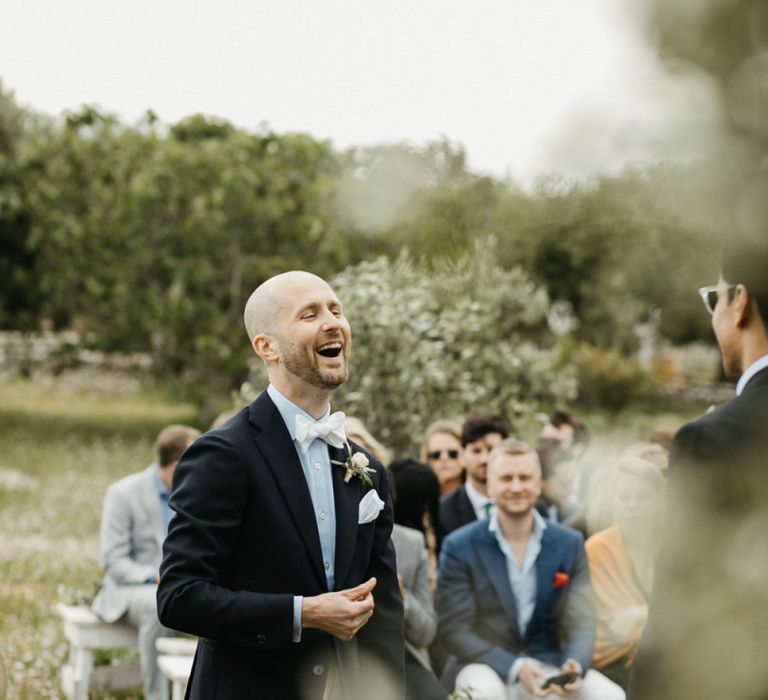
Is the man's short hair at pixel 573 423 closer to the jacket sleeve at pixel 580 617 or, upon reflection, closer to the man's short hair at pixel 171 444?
the jacket sleeve at pixel 580 617

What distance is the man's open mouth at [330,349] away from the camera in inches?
110

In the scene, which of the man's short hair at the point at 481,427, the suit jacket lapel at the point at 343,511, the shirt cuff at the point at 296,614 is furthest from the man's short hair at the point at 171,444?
the shirt cuff at the point at 296,614

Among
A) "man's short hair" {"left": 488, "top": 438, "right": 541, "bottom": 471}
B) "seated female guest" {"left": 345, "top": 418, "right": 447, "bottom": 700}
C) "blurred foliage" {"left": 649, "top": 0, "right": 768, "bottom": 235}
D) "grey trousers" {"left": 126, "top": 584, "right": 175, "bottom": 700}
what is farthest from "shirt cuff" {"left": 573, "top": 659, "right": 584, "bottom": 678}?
"blurred foliage" {"left": 649, "top": 0, "right": 768, "bottom": 235}

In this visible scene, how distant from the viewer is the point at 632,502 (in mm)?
5738

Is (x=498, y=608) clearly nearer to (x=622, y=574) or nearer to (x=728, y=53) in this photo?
(x=622, y=574)

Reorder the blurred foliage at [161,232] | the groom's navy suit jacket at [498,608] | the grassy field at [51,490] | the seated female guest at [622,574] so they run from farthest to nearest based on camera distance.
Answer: the blurred foliage at [161,232]
the grassy field at [51,490]
the seated female guest at [622,574]
the groom's navy suit jacket at [498,608]

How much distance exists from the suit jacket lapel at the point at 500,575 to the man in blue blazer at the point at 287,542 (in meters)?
2.62

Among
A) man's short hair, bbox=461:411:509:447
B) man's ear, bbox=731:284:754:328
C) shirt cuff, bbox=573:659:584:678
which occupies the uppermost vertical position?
man's ear, bbox=731:284:754:328

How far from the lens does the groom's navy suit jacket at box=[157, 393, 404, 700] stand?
2611 millimetres

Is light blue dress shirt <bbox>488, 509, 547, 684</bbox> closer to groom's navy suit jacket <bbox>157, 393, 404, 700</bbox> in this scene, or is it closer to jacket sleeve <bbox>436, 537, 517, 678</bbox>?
jacket sleeve <bbox>436, 537, 517, 678</bbox>

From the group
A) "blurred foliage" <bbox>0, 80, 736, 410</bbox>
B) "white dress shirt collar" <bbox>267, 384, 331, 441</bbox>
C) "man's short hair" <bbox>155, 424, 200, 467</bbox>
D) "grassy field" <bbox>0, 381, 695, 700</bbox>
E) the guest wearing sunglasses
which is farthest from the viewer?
"blurred foliage" <bbox>0, 80, 736, 410</bbox>

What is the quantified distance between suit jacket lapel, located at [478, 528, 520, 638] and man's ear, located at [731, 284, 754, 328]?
4.01 m

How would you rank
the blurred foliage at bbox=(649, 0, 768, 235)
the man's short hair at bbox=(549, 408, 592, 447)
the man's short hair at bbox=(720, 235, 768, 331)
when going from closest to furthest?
the blurred foliage at bbox=(649, 0, 768, 235)
the man's short hair at bbox=(720, 235, 768, 331)
the man's short hair at bbox=(549, 408, 592, 447)

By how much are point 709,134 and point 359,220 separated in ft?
5.04
